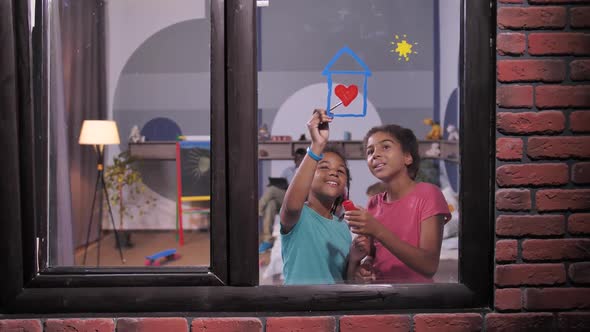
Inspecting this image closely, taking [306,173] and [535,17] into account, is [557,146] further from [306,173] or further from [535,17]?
[306,173]

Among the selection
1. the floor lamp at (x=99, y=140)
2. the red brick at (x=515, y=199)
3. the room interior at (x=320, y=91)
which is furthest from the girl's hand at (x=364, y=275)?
the floor lamp at (x=99, y=140)

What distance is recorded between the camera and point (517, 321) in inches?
61.2

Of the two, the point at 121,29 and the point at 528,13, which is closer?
the point at 528,13

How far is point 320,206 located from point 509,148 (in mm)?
617

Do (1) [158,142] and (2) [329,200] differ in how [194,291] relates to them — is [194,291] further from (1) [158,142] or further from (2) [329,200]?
(1) [158,142]

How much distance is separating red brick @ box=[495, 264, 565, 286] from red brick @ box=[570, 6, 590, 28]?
29.1 inches

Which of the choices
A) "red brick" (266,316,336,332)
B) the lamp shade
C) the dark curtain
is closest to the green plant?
the lamp shade

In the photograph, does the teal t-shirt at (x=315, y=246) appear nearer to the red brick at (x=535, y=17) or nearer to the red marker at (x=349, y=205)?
the red marker at (x=349, y=205)

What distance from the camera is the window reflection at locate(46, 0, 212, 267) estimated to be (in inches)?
69.0

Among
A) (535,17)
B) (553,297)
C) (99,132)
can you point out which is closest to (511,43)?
(535,17)

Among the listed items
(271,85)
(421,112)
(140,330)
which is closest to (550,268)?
(421,112)

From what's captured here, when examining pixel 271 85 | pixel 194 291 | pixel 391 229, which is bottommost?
pixel 194 291

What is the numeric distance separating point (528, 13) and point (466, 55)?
0.71 ft

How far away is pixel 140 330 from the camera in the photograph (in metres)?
1.56
